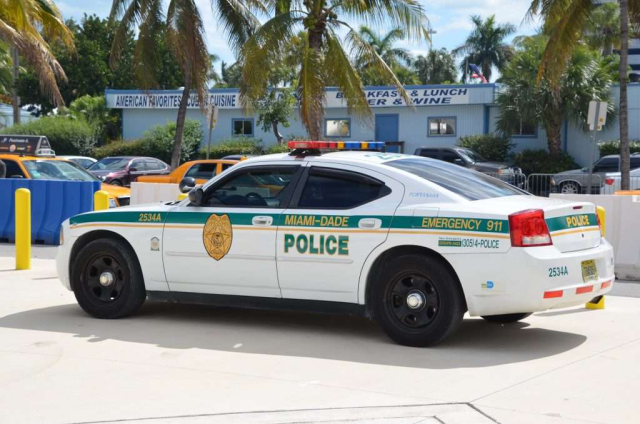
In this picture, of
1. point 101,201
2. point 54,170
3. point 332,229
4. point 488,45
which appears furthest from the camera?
point 488,45

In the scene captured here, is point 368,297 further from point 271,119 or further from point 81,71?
point 81,71

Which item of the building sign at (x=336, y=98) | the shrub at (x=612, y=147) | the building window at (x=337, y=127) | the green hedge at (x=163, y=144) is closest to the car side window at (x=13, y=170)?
the building sign at (x=336, y=98)

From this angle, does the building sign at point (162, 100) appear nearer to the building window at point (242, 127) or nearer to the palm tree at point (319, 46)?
the building window at point (242, 127)

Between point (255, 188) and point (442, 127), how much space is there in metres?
31.4

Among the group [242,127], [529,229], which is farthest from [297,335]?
[242,127]

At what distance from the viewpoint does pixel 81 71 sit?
58156 millimetres

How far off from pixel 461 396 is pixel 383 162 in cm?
245

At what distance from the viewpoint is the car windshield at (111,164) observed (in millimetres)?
32000

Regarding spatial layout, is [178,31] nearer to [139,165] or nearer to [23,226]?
[139,165]

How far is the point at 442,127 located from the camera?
38469 mm

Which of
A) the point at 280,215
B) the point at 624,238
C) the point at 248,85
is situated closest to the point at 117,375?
the point at 280,215

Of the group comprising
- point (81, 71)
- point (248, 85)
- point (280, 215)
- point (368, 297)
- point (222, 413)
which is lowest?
point (222, 413)

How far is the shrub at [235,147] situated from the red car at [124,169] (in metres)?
7.18

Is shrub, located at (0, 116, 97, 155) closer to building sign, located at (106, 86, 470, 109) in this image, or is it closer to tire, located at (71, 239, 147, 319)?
building sign, located at (106, 86, 470, 109)
